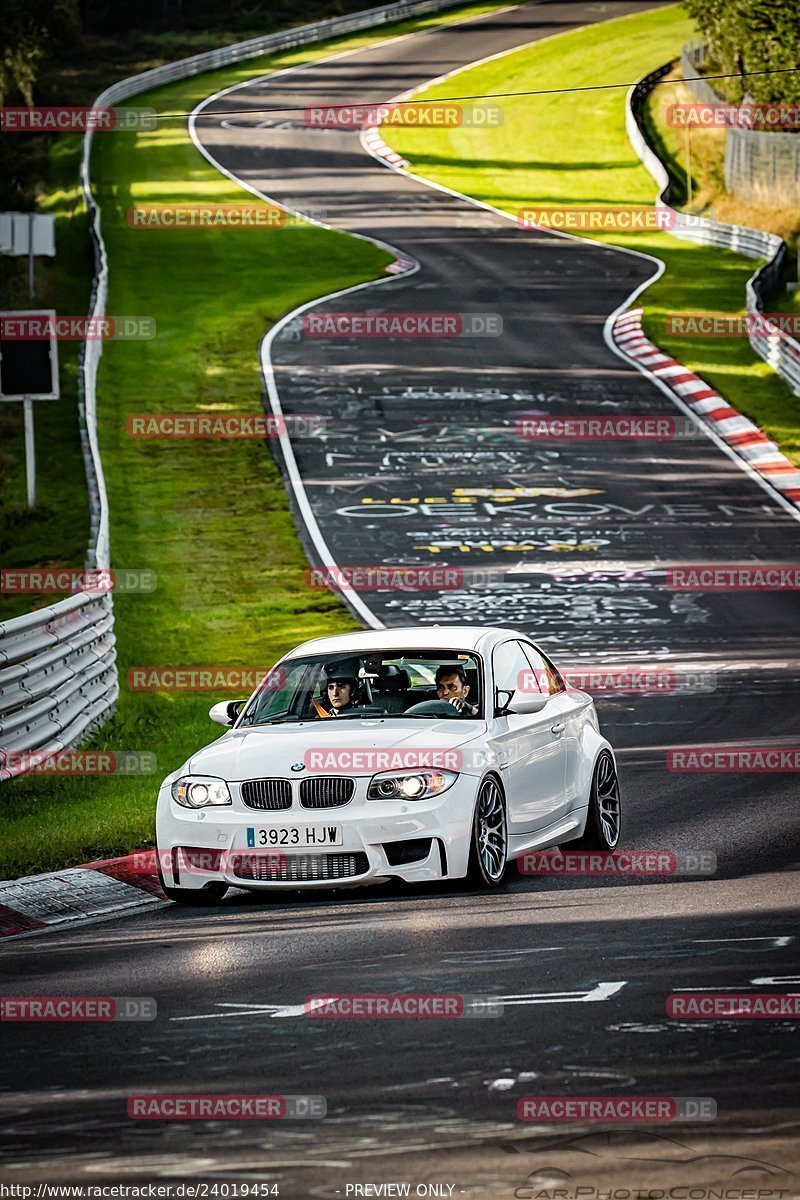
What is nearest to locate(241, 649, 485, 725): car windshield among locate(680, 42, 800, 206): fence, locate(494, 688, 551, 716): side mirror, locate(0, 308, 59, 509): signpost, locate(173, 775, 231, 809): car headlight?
locate(494, 688, 551, 716): side mirror

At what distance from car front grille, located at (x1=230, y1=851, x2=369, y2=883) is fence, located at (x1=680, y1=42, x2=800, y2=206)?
44.2 m

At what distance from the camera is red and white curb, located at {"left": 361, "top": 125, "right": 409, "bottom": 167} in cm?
6636

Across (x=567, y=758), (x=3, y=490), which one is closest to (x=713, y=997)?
(x=567, y=758)

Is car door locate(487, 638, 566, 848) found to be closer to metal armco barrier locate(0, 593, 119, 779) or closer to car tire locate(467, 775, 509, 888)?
car tire locate(467, 775, 509, 888)

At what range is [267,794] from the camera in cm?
1083

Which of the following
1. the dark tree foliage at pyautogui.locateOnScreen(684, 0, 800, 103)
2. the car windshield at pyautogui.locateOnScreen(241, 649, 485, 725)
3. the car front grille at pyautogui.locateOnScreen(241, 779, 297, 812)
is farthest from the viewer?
the dark tree foliage at pyautogui.locateOnScreen(684, 0, 800, 103)

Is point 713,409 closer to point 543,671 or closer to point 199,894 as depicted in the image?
point 543,671

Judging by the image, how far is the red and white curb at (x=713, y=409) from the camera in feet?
103

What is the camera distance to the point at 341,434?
34406 mm

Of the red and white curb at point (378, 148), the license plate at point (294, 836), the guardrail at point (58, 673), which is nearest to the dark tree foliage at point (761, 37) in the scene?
the red and white curb at point (378, 148)

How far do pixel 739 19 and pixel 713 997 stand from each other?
53.6 metres

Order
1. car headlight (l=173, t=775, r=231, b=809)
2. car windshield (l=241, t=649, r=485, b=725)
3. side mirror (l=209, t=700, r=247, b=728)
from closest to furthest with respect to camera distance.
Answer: car headlight (l=173, t=775, r=231, b=809)
car windshield (l=241, t=649, r=485, b=725)
side mirror (l=209, t=700, r=247, b=728)

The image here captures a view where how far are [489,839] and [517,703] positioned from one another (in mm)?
933

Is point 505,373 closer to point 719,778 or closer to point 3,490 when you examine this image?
point 3,490
